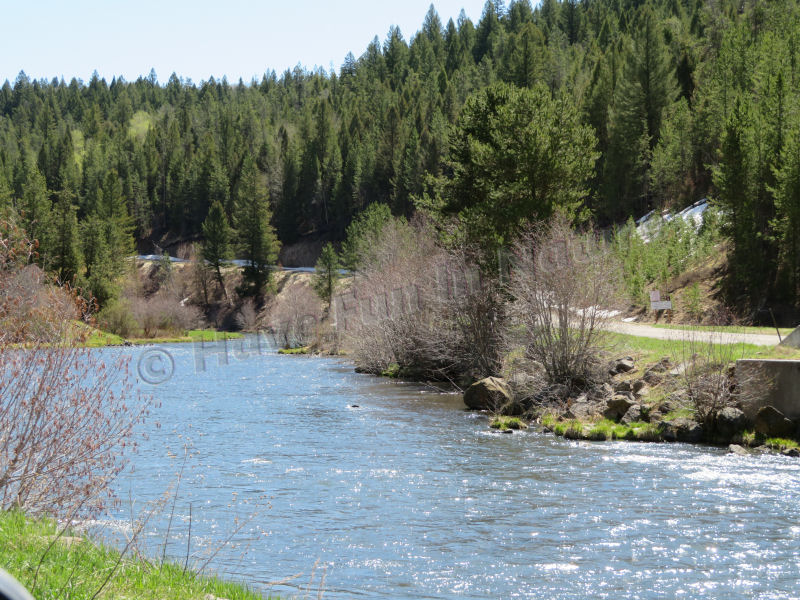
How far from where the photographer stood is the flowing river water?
12.3 metres

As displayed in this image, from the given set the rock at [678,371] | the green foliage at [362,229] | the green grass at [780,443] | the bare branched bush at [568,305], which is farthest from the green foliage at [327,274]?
the green grass at [780,443]

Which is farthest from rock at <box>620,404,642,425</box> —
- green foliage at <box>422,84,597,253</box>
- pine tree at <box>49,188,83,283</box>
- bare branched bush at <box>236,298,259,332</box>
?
bare branched bush at <box>236,298,259,332</box>

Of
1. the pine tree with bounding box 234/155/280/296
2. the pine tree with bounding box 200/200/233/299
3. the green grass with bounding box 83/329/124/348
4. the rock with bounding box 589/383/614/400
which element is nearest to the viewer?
the green grass with bounding box 83/329/124/348

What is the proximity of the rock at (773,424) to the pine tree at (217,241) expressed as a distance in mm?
100190

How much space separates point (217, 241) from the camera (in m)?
116

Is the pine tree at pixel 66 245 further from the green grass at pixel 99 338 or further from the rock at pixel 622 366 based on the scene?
the rock at pixel 622 366

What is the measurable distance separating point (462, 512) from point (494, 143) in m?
26.5

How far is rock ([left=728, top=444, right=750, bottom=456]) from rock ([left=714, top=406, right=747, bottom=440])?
1019 mm

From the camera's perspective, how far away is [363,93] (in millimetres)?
159875

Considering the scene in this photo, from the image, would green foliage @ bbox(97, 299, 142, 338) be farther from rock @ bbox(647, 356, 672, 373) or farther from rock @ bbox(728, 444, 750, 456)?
rock @ bbox(728, 444, 750, 456)

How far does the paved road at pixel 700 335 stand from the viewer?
2594 centimetres

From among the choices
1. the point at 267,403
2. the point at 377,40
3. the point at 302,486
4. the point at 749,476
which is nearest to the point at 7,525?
the point at 302,486

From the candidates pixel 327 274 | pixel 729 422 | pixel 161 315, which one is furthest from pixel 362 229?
pixel 729 422

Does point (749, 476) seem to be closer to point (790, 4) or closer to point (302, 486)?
point (302, 486)
